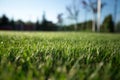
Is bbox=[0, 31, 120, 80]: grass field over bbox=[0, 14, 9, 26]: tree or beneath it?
beneath

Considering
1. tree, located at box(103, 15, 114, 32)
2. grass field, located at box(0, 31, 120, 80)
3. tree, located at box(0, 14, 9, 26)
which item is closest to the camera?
grass field, located at box(0, 31, 120, 80)

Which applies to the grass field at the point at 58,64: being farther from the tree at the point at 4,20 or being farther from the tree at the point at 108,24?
the tree at the point at 4,20

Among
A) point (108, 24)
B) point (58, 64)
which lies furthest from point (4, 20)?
point (58, 64)

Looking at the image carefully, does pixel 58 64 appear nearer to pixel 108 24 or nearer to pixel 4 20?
pixel 108 24

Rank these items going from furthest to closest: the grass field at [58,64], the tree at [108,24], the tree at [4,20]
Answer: the tree at [4,20]
the tree at [108,24]
the grass field at [58,64]

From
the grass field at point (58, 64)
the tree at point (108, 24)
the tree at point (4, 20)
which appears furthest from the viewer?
the tree at point (4, 20)

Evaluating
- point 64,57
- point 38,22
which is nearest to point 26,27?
point 38,22

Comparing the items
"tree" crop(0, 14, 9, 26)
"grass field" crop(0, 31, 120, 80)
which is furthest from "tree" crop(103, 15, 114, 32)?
"grass field" crop(0, 31, 120, 80)

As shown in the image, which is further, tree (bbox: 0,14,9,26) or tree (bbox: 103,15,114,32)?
tree (bbox: 0,14,9,26)

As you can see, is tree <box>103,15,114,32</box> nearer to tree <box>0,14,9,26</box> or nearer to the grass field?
tree <box>0,14,9,26</box>

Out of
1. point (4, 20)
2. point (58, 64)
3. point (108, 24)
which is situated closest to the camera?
point (58, 64)

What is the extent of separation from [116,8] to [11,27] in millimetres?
18110

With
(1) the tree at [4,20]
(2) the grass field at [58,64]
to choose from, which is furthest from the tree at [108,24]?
(2) the grass field at [58,64]

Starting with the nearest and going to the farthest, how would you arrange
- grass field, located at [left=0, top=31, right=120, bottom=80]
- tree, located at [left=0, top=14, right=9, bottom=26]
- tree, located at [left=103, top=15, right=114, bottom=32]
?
grass field, located at [left=0, top=31, right=120, bottom=80]
tree, located at [left=103, top=15, right=114, bottom=32]
tree, located at [left=0, top=14, right=9, bottom=26]
